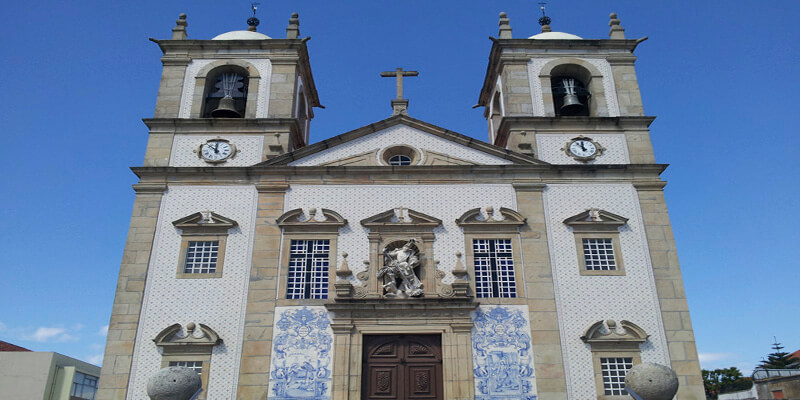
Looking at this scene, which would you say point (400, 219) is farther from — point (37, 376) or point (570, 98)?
point (37, 376)

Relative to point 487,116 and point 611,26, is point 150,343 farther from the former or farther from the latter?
point 611,26

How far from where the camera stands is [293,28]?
18875mm

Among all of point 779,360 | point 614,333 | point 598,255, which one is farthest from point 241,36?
point 779,360

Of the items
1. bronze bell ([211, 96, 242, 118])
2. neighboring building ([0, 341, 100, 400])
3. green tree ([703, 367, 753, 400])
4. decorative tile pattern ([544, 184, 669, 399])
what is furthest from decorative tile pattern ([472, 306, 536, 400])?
green tree ([703, 367, 753, 400])

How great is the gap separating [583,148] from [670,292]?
14.0 feet

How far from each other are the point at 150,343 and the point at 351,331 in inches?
172

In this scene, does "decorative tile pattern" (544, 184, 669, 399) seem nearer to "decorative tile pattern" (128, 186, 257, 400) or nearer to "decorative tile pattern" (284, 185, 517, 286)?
"decorative tile pattern" (284, 185, 517, 286)

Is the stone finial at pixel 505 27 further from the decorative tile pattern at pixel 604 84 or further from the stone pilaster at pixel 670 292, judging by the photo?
the stone pilaster at pixel 670 292

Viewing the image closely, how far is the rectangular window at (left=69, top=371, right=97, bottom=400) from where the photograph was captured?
24.4 metres

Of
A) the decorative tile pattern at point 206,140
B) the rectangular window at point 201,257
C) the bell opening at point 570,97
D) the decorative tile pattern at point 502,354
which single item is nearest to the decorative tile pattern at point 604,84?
the bell opening at point 570,97

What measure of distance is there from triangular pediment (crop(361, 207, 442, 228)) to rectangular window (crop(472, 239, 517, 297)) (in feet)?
3.85

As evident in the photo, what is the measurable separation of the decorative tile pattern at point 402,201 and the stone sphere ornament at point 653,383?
19.8 feet

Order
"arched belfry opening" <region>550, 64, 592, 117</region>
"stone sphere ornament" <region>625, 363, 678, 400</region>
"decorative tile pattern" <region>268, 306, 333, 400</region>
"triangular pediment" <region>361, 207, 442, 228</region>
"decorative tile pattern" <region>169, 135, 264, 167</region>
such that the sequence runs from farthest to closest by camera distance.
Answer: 1. "arched belfry opening" <region>550, 64, 592, 117</region>
2. "decorative tile pattern" <region>169, 135, 264, 167</region>
3. "triangular pediment" <region>361, 207, 442, 228</region>
4. "decorative tile pattern" <region>268, 306, 333, 400</region>
5. "stone sphere ornament" <region>625, 363, 678, 400</region>

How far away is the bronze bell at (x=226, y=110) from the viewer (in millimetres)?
17266
